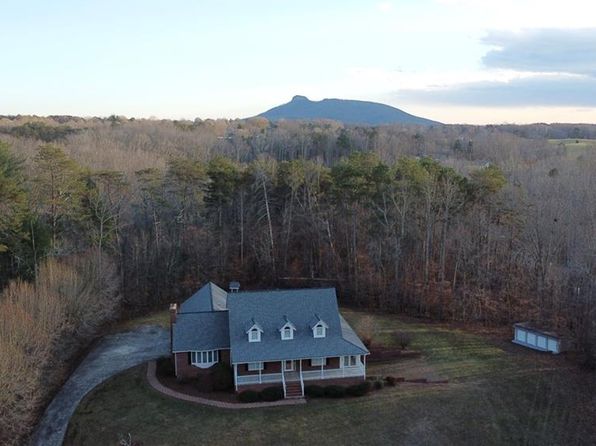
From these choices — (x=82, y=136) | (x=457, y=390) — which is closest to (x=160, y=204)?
(x=457, y=390)

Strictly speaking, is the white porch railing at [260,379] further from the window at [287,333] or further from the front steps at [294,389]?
the window at [287,333]

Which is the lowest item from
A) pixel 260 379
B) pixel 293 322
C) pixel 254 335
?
pixel 260 379

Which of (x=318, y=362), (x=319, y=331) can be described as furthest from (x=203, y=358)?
(x=319, y=331)

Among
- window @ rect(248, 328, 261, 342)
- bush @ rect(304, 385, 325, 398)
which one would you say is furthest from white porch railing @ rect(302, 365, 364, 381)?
window @ rect(248, 328, 261, 342)

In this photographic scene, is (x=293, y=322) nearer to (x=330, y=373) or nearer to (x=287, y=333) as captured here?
(x=287, y=333)

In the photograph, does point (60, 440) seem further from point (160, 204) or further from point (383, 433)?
point (160, 204)

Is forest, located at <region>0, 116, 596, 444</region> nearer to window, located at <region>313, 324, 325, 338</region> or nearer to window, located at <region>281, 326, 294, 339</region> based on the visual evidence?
window, located at <region>281, 326, 294, 339</region>
